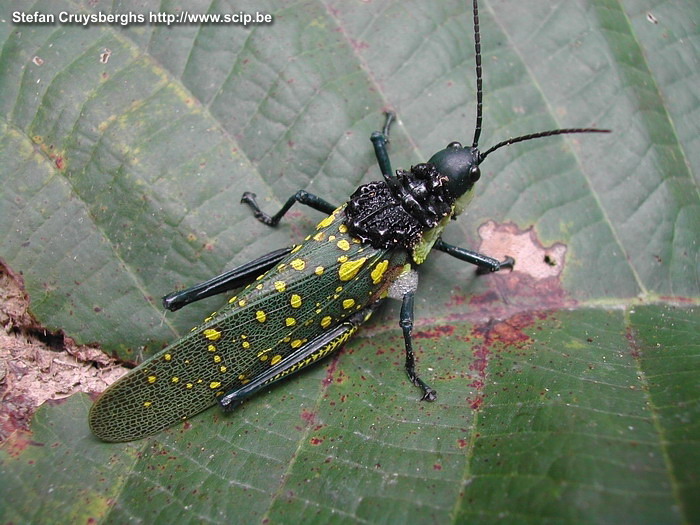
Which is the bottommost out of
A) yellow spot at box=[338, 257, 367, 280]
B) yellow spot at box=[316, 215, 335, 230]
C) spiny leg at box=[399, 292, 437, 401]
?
spiny leg at box=[399, 292, 437, 401]

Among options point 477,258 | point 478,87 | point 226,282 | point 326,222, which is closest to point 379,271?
point 326,222

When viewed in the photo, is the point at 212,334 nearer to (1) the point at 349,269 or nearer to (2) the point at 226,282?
(2) the point at 226,282

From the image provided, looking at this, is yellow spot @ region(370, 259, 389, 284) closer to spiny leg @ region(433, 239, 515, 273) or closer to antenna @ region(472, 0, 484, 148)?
spiny leg @ region(433, 239, 515, 273)

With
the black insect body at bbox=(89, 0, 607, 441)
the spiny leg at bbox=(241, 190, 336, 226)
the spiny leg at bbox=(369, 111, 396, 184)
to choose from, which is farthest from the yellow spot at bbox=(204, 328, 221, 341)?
the spiny leg at bbox=(369, 111, 396, 184)

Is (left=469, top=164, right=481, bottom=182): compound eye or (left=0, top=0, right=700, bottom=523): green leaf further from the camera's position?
(left=469, top=164, right=481, bottom=182): compound eye

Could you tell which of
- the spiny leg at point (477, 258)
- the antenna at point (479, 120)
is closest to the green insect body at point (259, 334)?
the spiny leg at point (477, 258)

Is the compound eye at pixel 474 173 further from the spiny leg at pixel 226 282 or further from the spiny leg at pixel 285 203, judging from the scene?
the spiny leg at pixel 226 282

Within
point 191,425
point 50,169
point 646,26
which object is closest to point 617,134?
point 646,26

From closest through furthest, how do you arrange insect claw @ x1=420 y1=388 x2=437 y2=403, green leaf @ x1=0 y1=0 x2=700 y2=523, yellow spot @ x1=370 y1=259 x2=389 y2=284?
green leaf @ x1=0 y1=0 x2=700 y2=523 < insect claw @ x1=420 y1=388 x2=437 y2=403 < yellow spot @ x1=370 y1=259 x2=389 y2=284

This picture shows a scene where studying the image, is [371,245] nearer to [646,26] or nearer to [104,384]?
[104,384]
